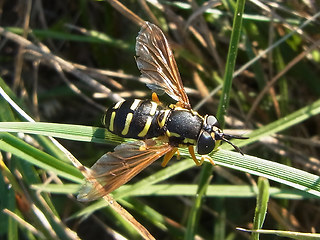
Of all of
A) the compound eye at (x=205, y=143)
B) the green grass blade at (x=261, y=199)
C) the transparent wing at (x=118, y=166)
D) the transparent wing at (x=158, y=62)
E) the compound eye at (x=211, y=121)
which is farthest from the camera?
the transparent wing at (x=158, y=62)

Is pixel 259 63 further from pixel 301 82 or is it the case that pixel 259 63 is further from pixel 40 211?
pixel 40 211

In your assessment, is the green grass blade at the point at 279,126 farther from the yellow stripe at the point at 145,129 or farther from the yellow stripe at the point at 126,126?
the yellow stripe at the point at 126,126

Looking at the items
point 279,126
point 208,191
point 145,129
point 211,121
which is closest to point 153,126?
point 145,129

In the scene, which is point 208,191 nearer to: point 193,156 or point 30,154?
point 193,156

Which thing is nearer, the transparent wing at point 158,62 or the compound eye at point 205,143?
the compound eye at point 205,143

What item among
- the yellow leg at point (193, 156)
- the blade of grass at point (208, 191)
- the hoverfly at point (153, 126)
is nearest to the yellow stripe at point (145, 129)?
the hoverfly at point (153, 126)
